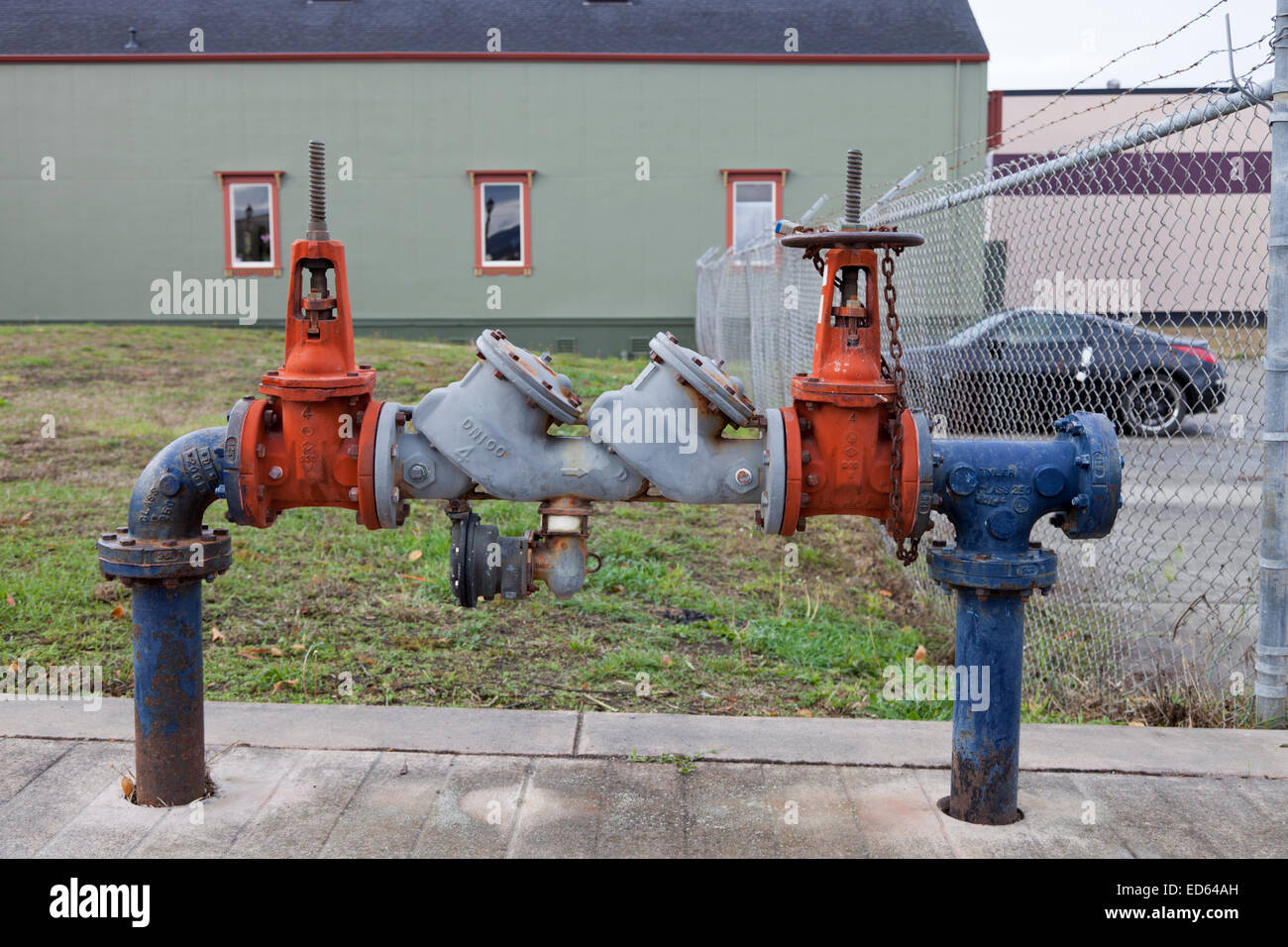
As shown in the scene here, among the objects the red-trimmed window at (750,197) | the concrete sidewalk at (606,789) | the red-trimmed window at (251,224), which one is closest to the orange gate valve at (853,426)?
the concrete sidewalk at (606,789)

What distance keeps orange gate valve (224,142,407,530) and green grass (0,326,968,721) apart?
1.47 metres

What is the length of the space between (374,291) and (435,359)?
246 inches

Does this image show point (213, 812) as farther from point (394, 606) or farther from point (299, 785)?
point (394, 606)

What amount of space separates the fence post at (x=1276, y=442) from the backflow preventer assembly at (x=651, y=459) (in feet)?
3.79

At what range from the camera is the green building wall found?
60.7ft

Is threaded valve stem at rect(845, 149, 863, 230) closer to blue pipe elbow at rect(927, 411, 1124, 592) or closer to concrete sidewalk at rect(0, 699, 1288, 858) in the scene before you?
blue pipe elbow at rect(927, 411, 1124, 592)

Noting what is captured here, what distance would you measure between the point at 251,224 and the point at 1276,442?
58.0 ft

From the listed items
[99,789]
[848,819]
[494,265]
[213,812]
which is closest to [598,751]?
[848,819]

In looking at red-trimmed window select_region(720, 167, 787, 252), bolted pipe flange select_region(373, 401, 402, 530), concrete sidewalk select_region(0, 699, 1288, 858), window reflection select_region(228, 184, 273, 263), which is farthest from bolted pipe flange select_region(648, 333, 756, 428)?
window reflection select_region(228, 184, 273, 263)

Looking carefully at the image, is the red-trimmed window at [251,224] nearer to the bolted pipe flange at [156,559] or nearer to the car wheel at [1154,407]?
the car wheel at [1154,407]

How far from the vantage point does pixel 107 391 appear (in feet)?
35.5

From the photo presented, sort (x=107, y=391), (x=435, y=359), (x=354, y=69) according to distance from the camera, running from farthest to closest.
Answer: (x=354, y=69), (x=435, y=359), (x=107, y=391)

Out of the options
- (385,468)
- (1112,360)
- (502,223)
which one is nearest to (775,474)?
(385,468)

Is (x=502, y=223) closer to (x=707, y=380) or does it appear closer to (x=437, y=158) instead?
(x=437, y=158)
